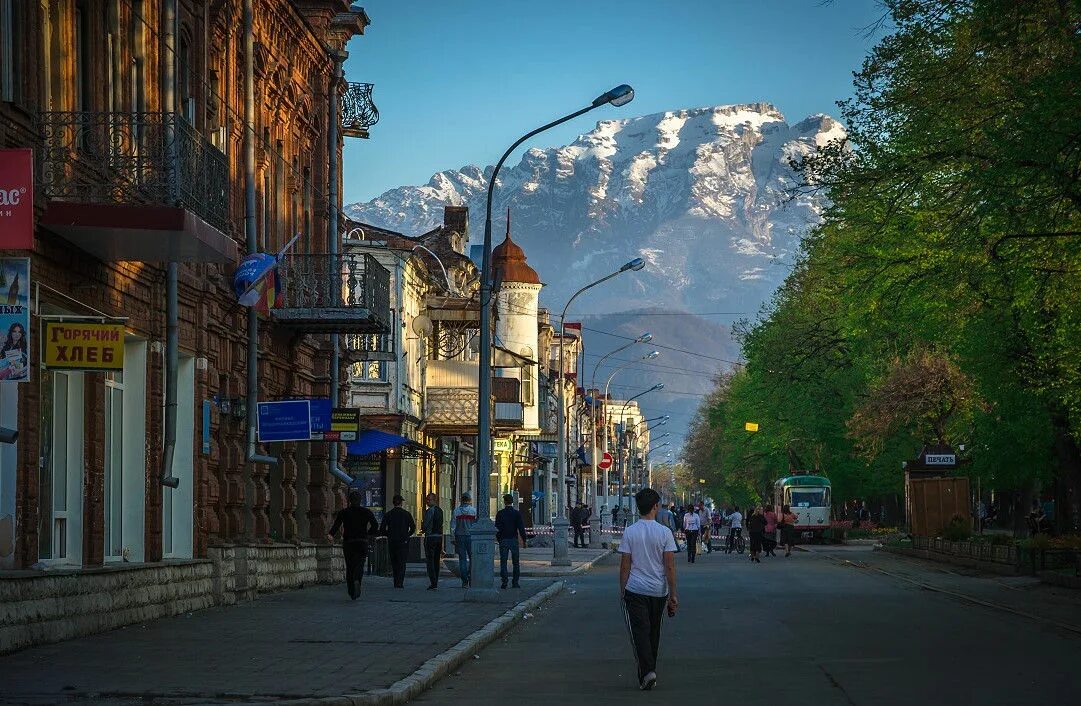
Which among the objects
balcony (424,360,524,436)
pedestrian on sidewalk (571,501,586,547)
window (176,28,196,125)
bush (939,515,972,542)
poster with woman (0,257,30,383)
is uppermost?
window (176,28,196,125)

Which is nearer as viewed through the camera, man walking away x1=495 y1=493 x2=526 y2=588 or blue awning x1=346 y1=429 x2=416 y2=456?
man walking away x1=495 y1=493 x2=526 y2=588

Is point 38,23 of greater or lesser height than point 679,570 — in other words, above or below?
above

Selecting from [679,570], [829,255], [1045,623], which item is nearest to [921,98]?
[1045,623]

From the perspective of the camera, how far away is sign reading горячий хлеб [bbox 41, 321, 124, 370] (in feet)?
61.6

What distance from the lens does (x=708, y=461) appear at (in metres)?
149

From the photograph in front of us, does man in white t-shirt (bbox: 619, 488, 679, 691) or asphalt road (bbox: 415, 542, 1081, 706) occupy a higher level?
man in white t-shirt (bbox: 619, 488, 679, 691)

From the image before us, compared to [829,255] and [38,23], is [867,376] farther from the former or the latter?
[38,23]

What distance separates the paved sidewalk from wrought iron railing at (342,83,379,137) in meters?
14.8

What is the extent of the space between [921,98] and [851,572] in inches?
616

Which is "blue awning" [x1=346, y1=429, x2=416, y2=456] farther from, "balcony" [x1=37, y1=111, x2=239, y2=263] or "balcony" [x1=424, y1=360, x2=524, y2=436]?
"balcony" [x1=37, y1=111, x2=239, y2=263]

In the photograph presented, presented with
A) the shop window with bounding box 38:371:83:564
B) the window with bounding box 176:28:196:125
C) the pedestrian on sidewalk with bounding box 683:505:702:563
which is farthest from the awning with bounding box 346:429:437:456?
the shop window with bounding box 38:371:83:564

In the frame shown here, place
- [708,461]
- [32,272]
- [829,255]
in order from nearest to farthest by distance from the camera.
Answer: [32,272] → [829,255] → [708,461]

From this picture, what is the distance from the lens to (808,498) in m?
78.1

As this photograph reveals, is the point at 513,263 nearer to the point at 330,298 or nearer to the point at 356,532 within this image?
the point at 330,298
